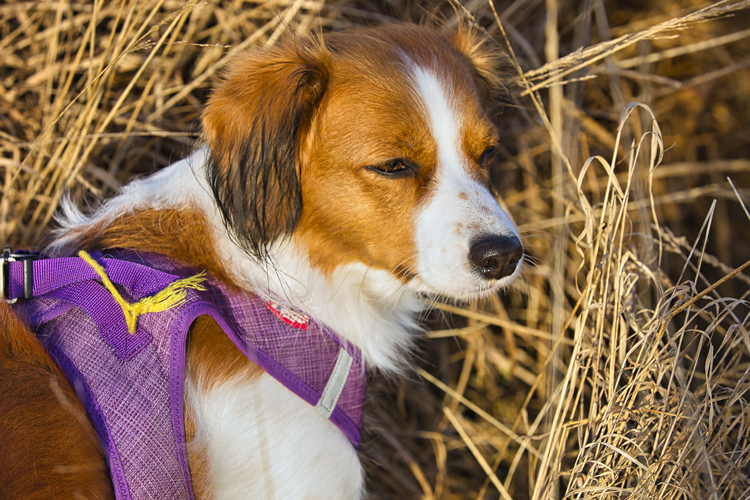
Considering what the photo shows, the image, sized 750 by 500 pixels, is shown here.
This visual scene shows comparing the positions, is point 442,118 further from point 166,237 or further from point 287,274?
point 166,237

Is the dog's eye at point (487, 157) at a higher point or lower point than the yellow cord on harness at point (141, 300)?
higher

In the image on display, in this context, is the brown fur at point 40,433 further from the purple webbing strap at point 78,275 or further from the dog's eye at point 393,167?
the dog's eye at point 393,167

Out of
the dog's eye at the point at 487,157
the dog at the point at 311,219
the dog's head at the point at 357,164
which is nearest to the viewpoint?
the dog at the point at 311,219

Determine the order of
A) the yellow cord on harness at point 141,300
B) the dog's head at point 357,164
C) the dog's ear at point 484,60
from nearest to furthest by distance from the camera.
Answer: the yellow cord on harness at point 141,300 → the dog's head at point 357,164 → the dog's ear at point 484,60

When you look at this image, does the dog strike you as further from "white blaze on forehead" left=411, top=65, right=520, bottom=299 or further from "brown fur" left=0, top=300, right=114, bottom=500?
"brown fur" left=0, top=300, right=114, bottom=500

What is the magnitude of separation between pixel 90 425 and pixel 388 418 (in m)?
1.84

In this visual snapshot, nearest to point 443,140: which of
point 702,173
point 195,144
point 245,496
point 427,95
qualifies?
point 427,95

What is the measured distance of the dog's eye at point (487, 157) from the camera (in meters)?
1.88

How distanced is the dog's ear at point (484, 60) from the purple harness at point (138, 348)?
1.23 m

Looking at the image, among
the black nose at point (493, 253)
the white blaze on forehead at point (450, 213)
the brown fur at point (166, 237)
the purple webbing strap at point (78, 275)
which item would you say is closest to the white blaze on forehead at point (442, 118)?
the white blaze on forehead at point (450, 213)

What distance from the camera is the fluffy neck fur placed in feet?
5.51

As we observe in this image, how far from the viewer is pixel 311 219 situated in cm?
172

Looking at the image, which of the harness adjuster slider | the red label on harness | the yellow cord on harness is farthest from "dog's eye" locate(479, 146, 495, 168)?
the harness adjuster slider

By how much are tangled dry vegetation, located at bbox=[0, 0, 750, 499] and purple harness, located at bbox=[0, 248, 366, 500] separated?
0.61 m
